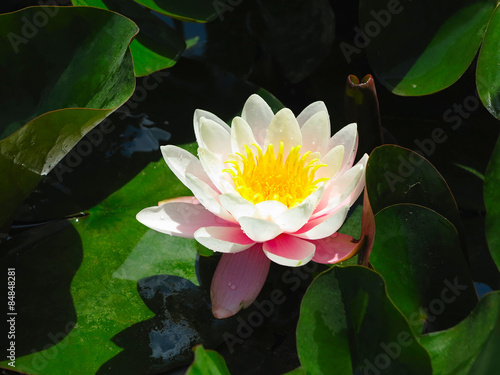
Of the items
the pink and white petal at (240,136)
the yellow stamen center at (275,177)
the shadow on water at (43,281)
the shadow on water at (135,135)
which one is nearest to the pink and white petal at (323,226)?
the yellow stamen center at (275,177)

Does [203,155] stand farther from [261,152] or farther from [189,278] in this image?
[189,278]

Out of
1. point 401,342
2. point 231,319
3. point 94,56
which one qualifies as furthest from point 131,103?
point 401,342

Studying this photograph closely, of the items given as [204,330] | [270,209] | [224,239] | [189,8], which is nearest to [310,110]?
[270,209]

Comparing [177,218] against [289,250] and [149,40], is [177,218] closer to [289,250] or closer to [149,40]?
[289,250]

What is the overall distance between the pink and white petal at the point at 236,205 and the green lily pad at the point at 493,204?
28.5 inches

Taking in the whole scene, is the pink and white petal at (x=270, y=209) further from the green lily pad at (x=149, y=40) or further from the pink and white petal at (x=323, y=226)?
the green lily pad at (x=149, y=40)

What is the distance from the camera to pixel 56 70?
5.42 ft

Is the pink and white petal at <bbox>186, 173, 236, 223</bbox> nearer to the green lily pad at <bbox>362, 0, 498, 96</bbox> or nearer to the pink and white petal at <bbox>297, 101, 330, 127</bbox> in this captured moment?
the pink and white petal at <bbox>297, 101, 330, 127</bbox>

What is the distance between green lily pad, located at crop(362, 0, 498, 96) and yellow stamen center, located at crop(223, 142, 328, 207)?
1.81ft

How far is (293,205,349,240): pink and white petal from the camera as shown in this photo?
1.32m

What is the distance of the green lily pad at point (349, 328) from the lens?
1196mm

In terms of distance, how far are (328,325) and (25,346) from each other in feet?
3.18

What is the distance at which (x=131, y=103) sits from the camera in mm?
1914

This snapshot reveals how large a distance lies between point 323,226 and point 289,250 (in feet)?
0.45
